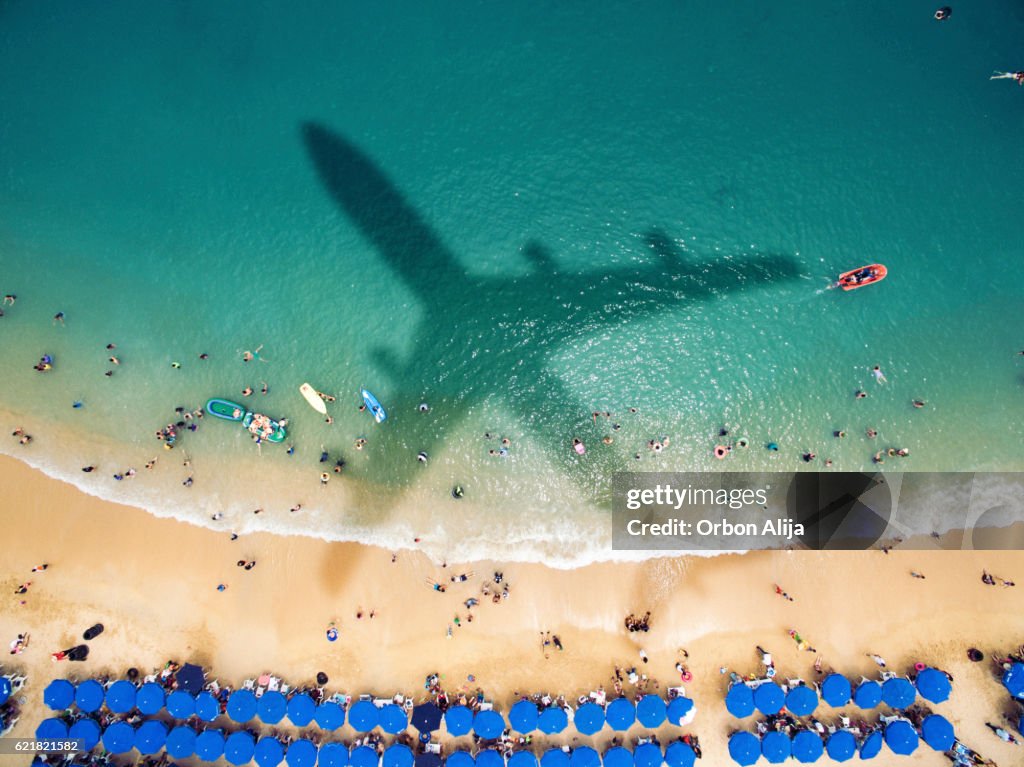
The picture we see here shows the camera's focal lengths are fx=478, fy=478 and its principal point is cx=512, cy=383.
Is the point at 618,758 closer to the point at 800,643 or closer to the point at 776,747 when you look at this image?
the point at 776,747

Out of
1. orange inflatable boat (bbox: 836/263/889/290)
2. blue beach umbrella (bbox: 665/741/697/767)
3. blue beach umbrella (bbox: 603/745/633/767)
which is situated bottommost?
blue beach umbrella (bbox: 665/741/697/767)

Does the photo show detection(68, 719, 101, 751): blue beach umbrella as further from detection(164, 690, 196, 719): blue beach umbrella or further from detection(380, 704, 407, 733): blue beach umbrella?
detection(380, 704, 407, 733): blue beach umbrella

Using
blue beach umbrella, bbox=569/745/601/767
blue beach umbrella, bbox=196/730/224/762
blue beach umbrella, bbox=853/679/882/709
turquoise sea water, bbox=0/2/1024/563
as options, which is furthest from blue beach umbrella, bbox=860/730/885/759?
blue beach umbrella, bbox=196/730/224/762

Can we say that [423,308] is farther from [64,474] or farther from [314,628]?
[64,474]

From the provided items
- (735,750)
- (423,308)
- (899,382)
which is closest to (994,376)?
(899,382)

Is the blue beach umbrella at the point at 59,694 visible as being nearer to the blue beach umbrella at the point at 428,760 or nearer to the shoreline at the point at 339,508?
the shoreline at the point at 339,508
